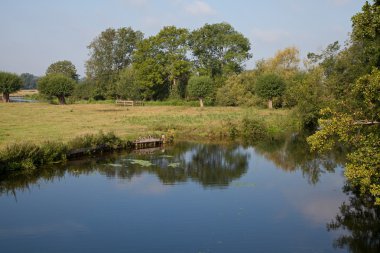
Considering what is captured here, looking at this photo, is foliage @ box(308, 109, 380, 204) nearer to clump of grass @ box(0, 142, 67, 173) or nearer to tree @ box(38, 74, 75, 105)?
clump of grass @ box(0, 142, 67, 173)

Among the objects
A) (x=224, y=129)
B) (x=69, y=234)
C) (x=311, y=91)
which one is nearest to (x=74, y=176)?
(x=69, y=234)

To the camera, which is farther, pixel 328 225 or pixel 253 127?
pixel 253 127

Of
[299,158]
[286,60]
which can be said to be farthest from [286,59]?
[299,158]

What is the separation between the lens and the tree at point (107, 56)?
101500mm

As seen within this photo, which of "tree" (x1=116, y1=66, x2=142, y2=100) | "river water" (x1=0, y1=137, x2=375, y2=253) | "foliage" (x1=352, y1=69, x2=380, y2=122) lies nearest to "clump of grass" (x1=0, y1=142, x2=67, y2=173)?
"river water" (x1=0, y1=137, x2=375, y2=253)

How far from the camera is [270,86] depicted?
233 feet

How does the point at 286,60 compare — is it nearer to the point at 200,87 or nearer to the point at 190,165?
the point at 200,87

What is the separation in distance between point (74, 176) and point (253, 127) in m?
25.7

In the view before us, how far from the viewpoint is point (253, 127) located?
47.2 m

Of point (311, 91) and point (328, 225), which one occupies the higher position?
point (311, 91)

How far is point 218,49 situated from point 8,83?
48.6m

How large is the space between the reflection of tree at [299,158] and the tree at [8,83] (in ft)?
221

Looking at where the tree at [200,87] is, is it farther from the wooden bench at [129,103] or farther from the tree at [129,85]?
the wooden bench at [129,103]

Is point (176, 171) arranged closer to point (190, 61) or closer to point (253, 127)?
point (253, 127)
